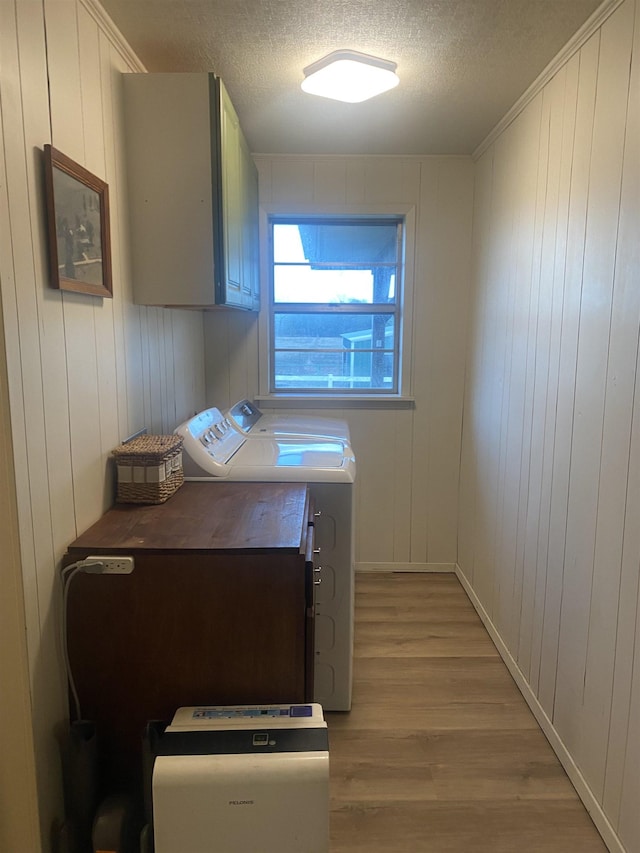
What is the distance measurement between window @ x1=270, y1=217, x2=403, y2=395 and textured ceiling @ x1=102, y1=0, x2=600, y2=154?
0.72 m

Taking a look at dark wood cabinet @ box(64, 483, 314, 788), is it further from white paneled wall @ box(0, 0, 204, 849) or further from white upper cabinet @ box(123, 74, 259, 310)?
white upper cabinet @ box(123, 74, 259, 310)

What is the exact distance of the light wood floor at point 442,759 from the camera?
1672 mm

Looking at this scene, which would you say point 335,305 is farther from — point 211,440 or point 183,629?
point 183,629

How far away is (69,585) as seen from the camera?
1.41 m

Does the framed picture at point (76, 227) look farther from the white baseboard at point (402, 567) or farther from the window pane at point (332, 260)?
the white baseboard at point (402, 567)

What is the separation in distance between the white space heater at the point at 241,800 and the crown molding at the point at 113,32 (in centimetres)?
195

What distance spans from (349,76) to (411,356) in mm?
1592

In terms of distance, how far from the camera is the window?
3332 millimetres

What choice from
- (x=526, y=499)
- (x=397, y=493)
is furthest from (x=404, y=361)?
(x=526, y=499)

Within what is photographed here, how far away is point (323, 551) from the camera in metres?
2.09

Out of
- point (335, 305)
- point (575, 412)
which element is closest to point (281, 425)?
point (335, 305)

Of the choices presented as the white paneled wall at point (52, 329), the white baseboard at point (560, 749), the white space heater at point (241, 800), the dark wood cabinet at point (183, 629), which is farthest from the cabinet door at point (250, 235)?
the white baseboard at point (560, 749)

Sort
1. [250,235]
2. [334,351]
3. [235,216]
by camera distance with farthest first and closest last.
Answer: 1. [334,351]
2. [250,235]
3. [235,216]

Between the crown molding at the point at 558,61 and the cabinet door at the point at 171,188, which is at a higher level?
the crown molding at the point at 558,61
